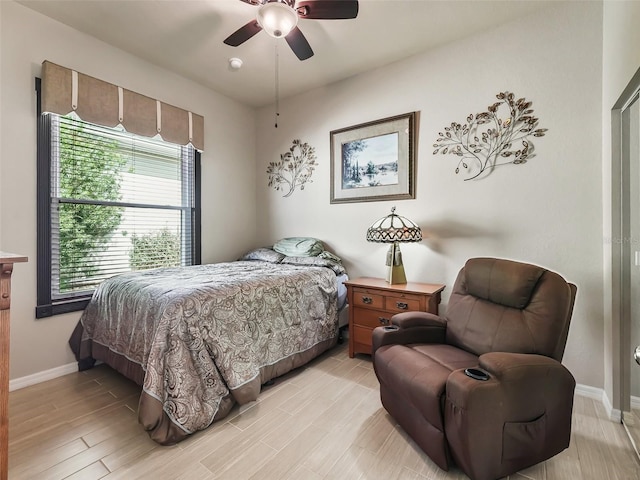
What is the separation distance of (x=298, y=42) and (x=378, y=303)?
2188 millimetres

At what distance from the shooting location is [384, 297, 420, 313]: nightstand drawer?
2482mm

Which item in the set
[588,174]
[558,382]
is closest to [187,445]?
[558,382]

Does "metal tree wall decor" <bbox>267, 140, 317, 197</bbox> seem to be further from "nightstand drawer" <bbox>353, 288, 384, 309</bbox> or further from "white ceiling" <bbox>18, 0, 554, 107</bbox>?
"nightstand drawer" <bbox>353, 288, 384, 309</bbox>

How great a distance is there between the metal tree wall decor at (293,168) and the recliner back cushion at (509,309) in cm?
228

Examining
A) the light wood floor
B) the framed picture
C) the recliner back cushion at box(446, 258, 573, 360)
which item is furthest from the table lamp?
the light wood floor

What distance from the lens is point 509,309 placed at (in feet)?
5.96

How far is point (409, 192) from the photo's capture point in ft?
9.75

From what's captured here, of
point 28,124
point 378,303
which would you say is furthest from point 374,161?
point 28,124

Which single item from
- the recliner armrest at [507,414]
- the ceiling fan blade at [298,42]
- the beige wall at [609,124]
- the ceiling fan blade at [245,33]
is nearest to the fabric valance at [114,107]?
the ceiling fan blade at [245,33]

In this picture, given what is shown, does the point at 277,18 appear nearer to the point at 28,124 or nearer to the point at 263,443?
the point at 28,124

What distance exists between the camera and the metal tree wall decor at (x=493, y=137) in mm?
2402

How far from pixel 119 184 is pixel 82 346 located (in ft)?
4.89

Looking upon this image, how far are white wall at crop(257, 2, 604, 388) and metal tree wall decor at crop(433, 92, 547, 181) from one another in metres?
0.06

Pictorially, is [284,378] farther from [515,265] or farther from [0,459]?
[515,265]
